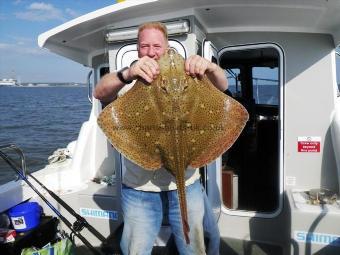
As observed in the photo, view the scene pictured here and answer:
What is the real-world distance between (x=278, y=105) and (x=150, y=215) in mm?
3044

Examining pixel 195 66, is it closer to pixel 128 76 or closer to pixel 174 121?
pixel 174 121

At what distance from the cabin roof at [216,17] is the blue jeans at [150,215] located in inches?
77.5

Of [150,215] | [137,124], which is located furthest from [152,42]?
[150,215]

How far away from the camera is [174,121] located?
2312 mm

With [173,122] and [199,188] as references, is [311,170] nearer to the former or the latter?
[199,188]

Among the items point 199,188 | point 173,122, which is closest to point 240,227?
point 199,188

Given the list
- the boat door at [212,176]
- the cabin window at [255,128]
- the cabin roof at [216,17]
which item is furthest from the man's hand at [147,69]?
the cabin window at [255,128]

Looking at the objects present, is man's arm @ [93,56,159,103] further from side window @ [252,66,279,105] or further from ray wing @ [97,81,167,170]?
side window @ [252,66,279,105]

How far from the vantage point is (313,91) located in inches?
185

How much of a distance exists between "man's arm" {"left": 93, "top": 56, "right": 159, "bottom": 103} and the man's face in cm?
24

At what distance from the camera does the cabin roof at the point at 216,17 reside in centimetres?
371

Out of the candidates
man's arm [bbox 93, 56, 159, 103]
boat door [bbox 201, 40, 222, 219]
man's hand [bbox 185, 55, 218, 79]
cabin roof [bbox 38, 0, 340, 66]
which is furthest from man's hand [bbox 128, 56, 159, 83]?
boat door [bbox 201, 40, 222, 219]

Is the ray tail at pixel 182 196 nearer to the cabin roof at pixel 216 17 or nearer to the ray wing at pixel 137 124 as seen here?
the ray wing at pixel 137 124

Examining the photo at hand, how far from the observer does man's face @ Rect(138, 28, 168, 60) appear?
2.58 metres
